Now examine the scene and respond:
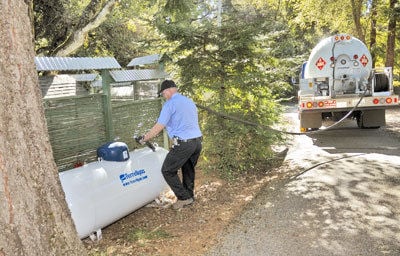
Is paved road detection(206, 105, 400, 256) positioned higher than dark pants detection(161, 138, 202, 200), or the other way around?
dark pants detection(161, 138, 202, 200)

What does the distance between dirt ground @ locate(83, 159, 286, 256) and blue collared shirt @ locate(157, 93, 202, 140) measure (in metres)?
1.23

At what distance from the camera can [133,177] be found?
18.5 ft

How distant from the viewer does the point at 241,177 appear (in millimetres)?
8008

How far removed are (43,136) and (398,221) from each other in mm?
4425

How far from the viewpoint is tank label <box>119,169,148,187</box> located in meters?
5.41

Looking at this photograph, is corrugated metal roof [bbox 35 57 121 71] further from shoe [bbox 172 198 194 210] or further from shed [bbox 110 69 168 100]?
shoe [bbox 172 198 194 210]

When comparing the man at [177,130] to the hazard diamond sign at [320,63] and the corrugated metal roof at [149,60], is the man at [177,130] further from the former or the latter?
the hazard diamond sign at [320,63]

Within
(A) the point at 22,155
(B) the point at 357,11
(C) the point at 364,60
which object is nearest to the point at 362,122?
(C) the point at 364,60

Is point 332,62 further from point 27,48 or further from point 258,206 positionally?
point 27,48

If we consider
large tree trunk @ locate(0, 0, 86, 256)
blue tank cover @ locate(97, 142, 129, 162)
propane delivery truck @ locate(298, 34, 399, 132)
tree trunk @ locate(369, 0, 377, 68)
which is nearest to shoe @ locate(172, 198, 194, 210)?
blue tank cover @ locate(97, 142, 129, 162)

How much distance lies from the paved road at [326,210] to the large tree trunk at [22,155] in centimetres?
207

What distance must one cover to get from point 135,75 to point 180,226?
9.28ft

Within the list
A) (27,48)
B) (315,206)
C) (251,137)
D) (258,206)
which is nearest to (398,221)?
(315,206)

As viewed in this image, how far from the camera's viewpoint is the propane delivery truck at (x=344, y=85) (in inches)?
408
